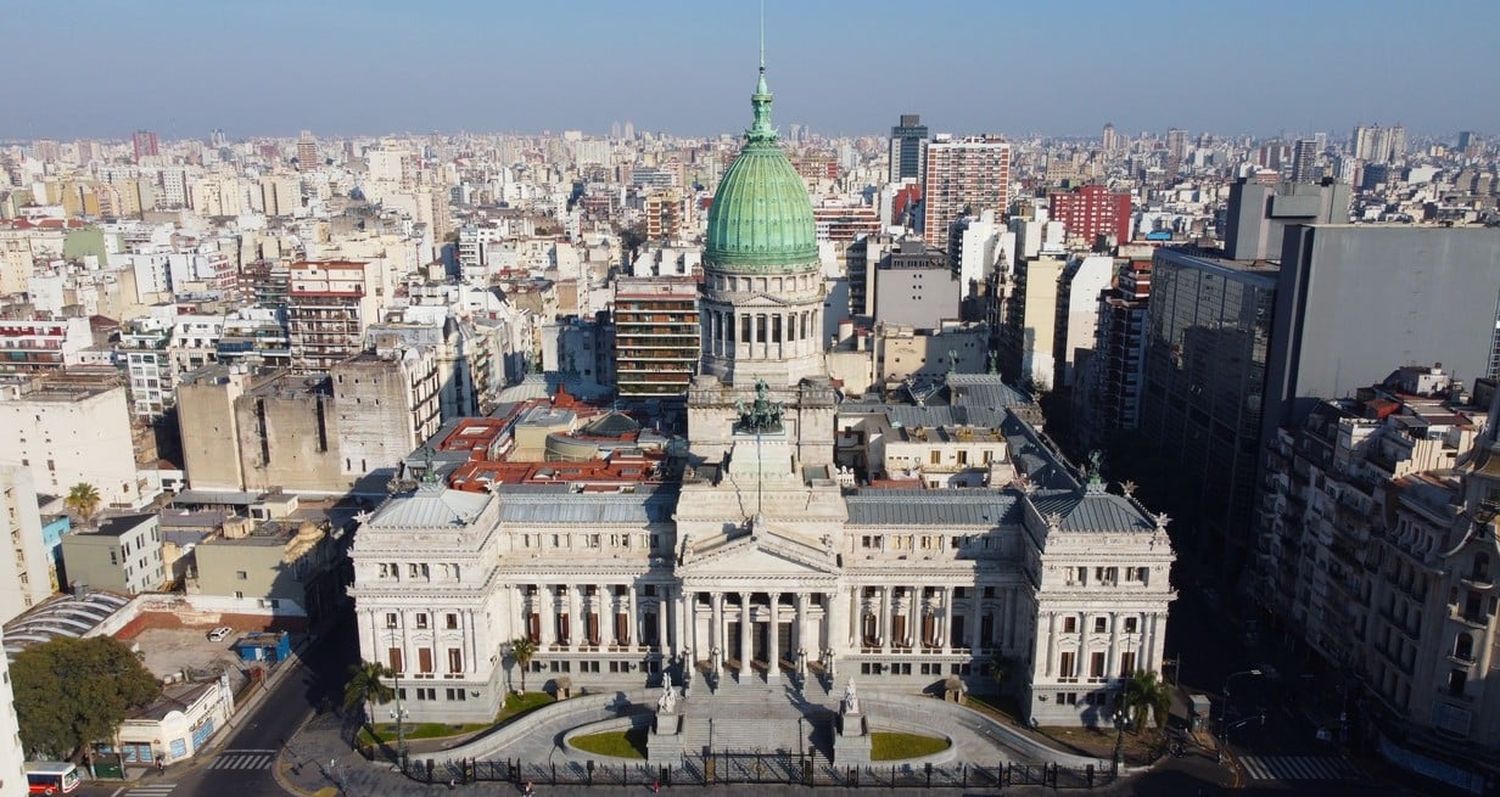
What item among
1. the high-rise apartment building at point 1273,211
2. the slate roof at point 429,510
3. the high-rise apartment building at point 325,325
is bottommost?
the slate roof at point 429,510

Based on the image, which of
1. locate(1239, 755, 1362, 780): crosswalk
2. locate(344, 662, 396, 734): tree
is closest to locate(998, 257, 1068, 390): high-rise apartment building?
locate(1239, 755, 1362, 780): crosswalk

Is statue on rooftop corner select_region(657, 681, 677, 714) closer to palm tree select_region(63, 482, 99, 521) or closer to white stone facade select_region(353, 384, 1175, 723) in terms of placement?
white stone facade select_region(353, 384, 1175, 723)

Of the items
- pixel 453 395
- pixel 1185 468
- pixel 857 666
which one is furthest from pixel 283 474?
pixel 1185 468

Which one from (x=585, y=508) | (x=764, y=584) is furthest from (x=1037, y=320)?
(x=585, y=508)

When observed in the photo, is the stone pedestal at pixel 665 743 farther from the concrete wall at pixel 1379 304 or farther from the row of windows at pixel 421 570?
the concrete wall at pixel 1379 304

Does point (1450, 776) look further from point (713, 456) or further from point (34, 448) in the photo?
point (34, 448)

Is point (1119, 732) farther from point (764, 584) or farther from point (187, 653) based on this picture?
point (187, 653)

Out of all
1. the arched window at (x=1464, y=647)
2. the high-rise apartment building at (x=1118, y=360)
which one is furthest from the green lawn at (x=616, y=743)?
the high-rise apartment building at (x=1118, y=360)
